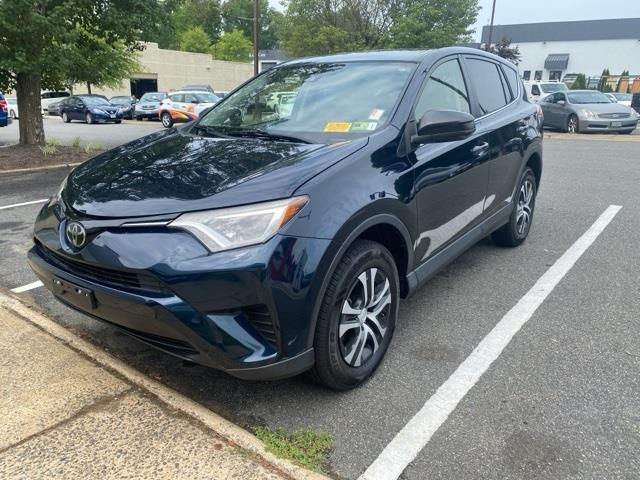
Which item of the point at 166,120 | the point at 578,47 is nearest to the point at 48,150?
the point at 166,120

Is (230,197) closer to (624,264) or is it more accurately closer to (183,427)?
(183,427)

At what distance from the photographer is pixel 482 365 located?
3062 mm

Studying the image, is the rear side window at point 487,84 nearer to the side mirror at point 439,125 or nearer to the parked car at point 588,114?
the side mirror at point 439,125

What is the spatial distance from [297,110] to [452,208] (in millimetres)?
1187

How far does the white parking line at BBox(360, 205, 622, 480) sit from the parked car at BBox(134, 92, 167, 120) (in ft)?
81.9

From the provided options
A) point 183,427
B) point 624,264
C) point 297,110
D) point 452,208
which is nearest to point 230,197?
point 183,427

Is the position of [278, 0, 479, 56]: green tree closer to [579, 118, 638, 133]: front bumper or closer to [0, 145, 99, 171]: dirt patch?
[579, 118, 638, 133]: front bumper

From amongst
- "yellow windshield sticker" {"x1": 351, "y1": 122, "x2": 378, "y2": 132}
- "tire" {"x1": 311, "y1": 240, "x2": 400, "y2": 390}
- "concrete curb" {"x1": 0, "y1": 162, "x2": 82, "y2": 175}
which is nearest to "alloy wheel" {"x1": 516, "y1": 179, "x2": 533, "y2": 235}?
"yellow windshield sticker" {"x1": 351, "y1": 122, "x2": 378, "y2": 132}

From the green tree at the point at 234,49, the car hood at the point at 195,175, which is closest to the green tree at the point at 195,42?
the green tree at the point at 234,49

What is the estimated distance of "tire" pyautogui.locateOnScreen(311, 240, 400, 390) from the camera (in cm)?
248

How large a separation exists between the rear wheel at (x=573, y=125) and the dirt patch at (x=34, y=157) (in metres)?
14.0

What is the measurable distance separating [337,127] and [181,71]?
154ft

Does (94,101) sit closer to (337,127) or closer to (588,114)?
(588,114)

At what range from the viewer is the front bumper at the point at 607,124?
16.4 meters
